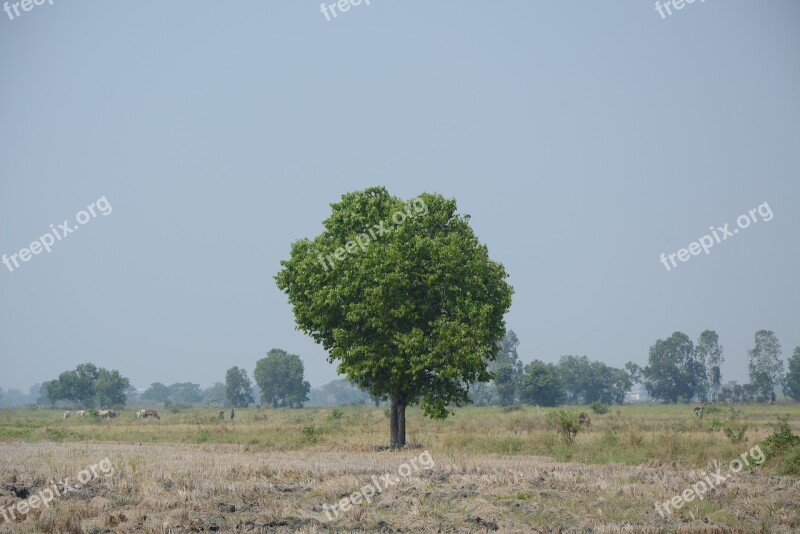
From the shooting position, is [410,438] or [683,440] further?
[410,438]

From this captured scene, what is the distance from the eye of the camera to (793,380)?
186125mm

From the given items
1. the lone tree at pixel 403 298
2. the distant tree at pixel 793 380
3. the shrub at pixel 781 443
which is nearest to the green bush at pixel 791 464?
the shrub at pixel 781 443

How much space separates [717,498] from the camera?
2417 centimetres

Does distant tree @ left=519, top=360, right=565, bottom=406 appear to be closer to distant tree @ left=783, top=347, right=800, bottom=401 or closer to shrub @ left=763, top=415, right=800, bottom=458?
distant tree @ left=783, top=347, right=800, bottom=401

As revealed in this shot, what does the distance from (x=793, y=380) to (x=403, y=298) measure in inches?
6623

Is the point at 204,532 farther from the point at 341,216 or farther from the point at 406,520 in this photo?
the point at 341,216

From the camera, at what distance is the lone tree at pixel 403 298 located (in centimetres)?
4212

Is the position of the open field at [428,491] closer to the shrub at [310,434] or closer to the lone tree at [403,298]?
the lone tree at [403,298]

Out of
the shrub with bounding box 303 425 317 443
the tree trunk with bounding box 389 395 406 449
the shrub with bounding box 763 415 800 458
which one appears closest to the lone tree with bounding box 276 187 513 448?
the tree trunk with bounding box 389 395 406 449

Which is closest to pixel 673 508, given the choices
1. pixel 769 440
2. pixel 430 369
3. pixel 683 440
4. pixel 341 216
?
pixel 769 440

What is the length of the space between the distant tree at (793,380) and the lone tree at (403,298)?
163 m

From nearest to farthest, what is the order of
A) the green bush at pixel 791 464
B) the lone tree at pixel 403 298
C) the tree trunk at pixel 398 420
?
the green bush at pixel 791 464, the lone tree at pixel 403 298, the tree trunk at pixel 398 420

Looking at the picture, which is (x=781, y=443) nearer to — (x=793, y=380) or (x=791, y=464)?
(x=791, y=464)

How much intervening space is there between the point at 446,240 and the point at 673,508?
76.0 feet
